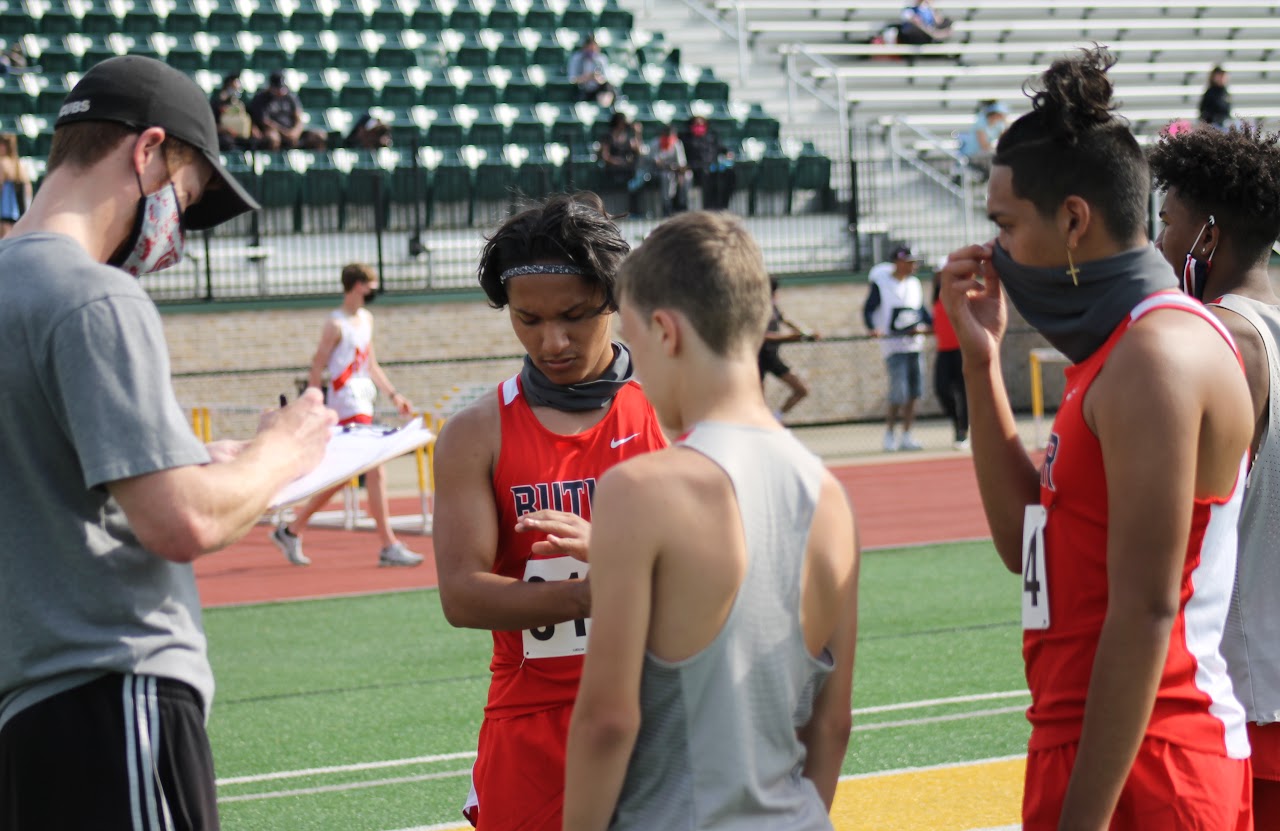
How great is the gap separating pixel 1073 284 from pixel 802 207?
2111 centimetres

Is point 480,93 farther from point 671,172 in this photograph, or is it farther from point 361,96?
point 671,172

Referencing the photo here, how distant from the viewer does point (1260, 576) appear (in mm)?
3336

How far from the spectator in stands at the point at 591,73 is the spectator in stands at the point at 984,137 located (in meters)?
5.55

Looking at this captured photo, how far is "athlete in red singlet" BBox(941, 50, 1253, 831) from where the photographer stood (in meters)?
2.63

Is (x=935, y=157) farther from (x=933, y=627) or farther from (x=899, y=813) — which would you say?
(x=899, y=813)

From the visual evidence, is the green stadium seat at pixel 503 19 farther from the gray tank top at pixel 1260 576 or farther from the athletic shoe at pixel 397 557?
the gray tank top at pixel 1260 576

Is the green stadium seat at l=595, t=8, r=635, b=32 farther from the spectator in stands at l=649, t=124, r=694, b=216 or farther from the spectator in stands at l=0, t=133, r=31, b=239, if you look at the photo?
the spectator in stands at l=0, t=133, r=31, b=239

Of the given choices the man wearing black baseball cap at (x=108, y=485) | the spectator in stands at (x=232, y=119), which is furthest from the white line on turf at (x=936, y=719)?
the spectator in stands at (x=232, y=119)

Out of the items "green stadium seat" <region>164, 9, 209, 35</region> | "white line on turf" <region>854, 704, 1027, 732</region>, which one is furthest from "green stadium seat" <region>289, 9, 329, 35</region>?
"white line on turf" <region>854, 704, 1027, 732</region>

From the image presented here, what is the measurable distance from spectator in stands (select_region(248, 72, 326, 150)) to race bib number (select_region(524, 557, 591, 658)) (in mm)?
18529

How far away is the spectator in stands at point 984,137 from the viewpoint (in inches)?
934

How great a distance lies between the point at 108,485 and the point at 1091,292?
175 centimetres

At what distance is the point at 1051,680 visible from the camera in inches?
113

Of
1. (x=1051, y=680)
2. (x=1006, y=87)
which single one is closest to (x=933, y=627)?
(x=1051, y=680)
